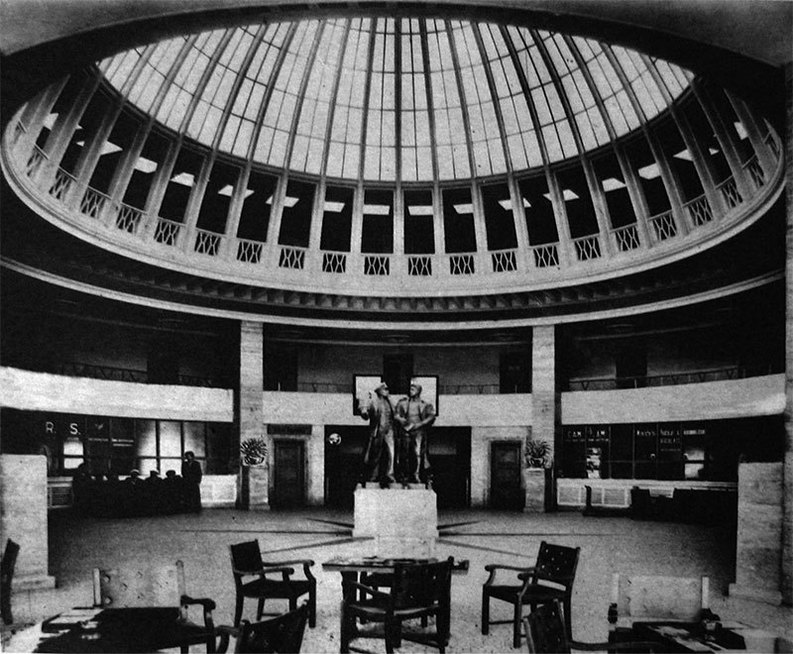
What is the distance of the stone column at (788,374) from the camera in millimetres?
7184

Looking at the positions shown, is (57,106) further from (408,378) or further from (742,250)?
(742,250)

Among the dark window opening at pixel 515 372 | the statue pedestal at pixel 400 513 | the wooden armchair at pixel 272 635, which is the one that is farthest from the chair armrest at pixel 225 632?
the dark window opening at pixel 515 372

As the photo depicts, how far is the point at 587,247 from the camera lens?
21.5 metres

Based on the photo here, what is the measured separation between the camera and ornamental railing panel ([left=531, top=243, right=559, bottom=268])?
2186 cm

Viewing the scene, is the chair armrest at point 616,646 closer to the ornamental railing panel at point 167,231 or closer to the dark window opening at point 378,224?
the ornamental railing panel at point 167,231

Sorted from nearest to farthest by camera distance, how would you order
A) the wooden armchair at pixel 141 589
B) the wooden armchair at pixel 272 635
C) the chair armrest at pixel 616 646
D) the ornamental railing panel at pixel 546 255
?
the wooden armchair at pixel 272 635
the chair armrest at pixel 616 646
the wooden armchair at pixel 141 589
the ornamental railing panel at pixel 546 255

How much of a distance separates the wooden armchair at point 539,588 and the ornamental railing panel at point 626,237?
14358mm

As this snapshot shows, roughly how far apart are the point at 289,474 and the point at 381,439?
10141 millimetres

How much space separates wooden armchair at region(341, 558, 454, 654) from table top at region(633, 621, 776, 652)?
1.78 metres

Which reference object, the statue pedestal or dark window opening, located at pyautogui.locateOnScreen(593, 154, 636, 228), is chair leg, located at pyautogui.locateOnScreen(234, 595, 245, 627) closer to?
the statue pedestal

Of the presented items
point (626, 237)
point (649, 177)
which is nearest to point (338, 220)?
point (626, 237)

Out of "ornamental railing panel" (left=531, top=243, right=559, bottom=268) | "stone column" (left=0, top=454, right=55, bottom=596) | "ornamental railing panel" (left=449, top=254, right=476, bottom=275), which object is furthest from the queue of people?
"ornamental railing panel" (left=531, top=243, right=559, bottom=268)

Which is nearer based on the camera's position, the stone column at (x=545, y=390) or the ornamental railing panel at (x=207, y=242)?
the ornamental railing panel at (x=207, y=242)

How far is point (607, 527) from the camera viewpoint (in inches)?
682
